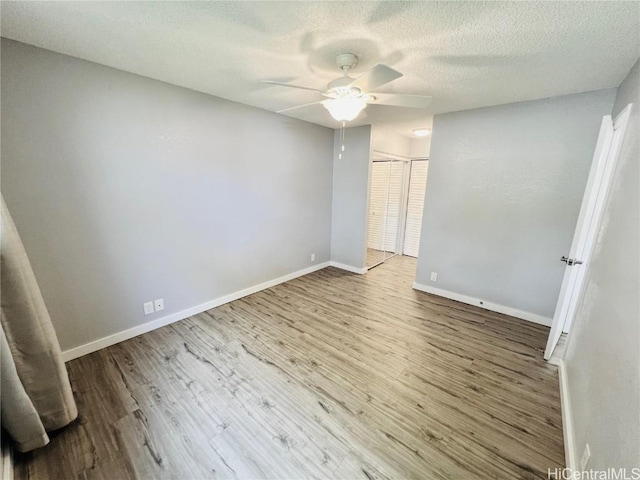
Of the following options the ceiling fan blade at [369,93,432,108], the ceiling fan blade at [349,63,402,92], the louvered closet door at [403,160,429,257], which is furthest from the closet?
the ceiling fan blade at [349,63,402,92]

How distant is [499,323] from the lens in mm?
2893

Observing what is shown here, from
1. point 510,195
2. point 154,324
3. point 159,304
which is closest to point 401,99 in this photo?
point 510,195

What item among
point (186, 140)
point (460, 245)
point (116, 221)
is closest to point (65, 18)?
point (186, 140)

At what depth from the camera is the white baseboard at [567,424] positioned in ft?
4.64

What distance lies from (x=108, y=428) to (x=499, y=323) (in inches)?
144

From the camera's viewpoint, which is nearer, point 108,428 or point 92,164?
point 108,428

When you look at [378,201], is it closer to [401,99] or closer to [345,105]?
[401,99]

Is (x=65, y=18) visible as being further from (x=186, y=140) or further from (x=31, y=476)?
(x=31, y=476)

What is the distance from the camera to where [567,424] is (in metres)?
1.61

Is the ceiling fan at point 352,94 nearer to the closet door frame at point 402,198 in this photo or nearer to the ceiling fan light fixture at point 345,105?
the ceiling fan light fixture at point 345,105

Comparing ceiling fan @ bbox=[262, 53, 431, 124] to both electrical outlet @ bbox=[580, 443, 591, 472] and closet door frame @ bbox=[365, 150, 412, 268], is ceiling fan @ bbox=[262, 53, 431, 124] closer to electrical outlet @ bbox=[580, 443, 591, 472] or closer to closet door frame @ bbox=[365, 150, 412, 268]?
electrical outlet @ bbox=[580, 443, 591, 472]

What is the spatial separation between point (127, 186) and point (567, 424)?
12.4ft

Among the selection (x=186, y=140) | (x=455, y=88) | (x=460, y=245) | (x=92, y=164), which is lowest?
(x=460, y=245)

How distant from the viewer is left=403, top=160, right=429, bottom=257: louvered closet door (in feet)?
16.9
